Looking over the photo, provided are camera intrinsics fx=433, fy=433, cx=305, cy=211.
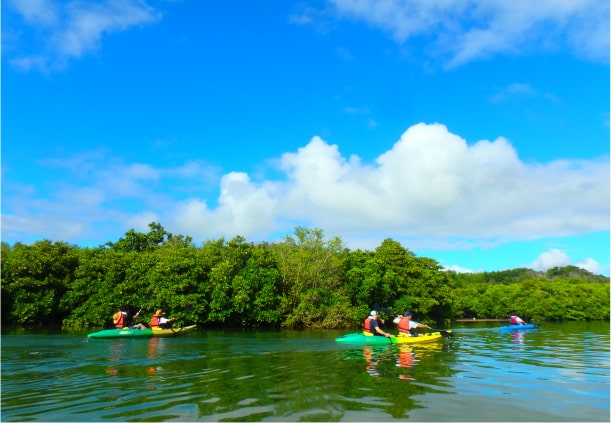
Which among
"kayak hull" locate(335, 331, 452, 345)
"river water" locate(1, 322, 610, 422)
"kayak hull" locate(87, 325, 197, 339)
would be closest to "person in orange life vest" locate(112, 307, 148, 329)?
"kayak hull" locate(87, 325, 197, 339)

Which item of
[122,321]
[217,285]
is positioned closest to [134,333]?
[122,321]

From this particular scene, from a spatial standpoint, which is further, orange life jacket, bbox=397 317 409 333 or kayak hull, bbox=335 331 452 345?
orange life jacket, bbox=397 317 409 333

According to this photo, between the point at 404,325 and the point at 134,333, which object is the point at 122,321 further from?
the point at 404,325

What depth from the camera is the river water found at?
24.8ft

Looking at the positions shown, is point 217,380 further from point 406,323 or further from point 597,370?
point 406,323

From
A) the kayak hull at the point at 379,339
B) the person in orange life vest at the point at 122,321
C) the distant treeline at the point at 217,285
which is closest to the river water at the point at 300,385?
the kayak hull at the point at 379,339

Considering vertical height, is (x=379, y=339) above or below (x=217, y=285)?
below

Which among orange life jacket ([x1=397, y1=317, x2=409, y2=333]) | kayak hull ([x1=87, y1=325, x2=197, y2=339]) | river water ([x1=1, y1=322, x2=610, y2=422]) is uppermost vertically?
orange life jacket ([x1=397, y1=317, x2=409, y2=333])

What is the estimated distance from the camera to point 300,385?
9969 millimetres

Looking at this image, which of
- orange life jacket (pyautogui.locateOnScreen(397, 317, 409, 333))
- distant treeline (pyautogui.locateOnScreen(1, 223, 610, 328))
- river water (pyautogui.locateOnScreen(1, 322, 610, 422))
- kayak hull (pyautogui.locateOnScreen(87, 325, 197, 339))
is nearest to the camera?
river water (pyautogui.locateOnScreen(1, 322, 610, 422))

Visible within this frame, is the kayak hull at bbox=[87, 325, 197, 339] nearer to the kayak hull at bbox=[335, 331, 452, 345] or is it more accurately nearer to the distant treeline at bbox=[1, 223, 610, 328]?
the distant treeline at bbox=[1, 223, 610, 328]

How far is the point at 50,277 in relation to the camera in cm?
3759

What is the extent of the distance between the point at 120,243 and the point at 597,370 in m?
49.4

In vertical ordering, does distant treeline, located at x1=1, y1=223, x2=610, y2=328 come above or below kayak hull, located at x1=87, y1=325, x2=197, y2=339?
above
